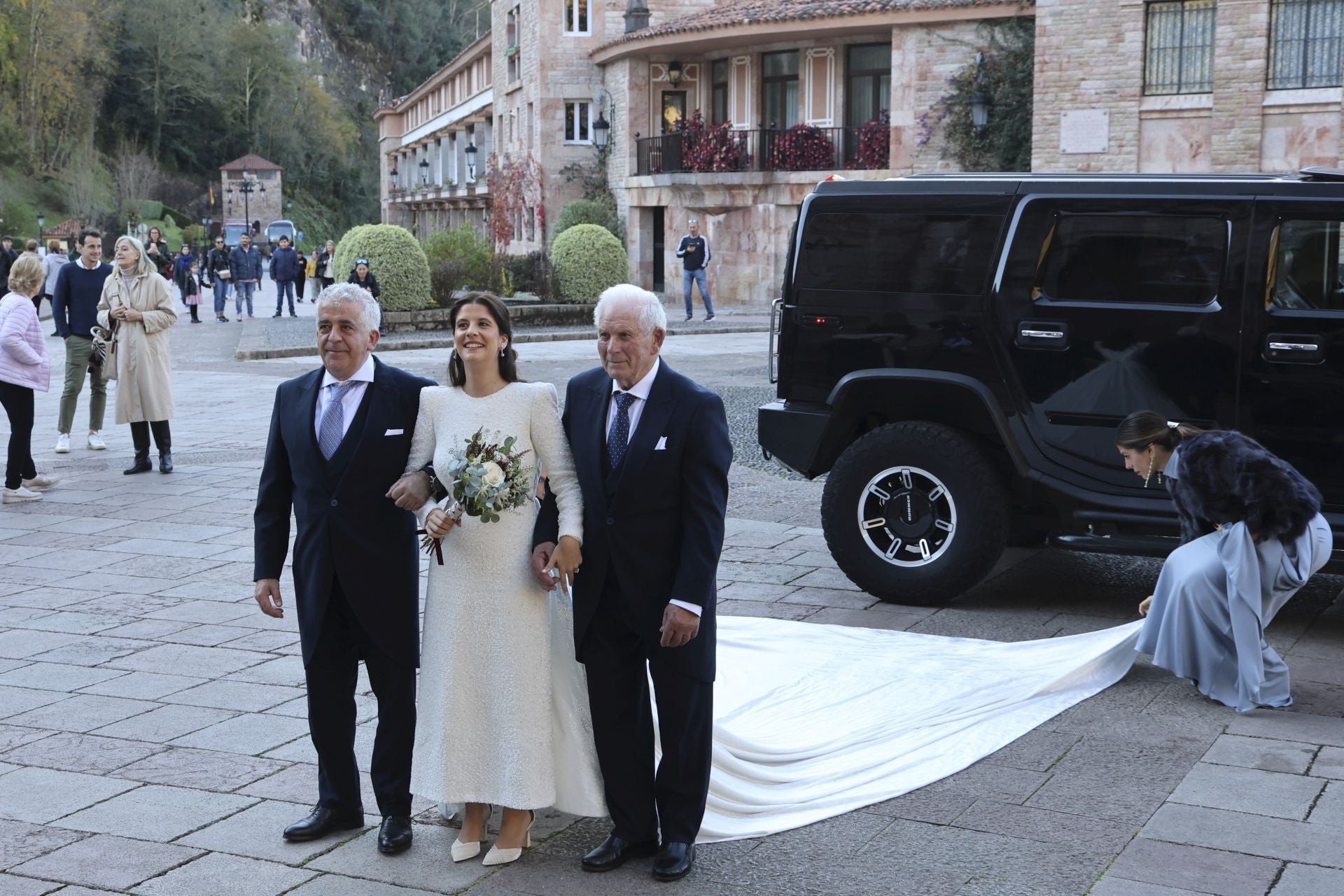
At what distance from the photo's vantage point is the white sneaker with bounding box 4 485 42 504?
11102 mm

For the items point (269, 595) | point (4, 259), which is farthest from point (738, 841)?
point (4, 259)

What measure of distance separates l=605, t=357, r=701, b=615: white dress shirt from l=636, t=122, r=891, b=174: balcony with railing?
31573mm

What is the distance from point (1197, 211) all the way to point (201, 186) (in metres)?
93.7

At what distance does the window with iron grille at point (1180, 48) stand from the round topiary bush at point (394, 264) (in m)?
14.0

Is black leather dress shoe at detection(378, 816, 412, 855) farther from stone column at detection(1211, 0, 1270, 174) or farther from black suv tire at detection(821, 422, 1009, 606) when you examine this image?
stone column at detection(1211, 0, 1270, 174)

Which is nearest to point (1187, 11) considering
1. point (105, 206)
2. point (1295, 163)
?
point (1295, 163)

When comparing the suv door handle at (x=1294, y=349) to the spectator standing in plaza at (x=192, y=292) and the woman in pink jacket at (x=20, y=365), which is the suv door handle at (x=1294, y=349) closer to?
the woman in pink jacket at (x=20, y=365)

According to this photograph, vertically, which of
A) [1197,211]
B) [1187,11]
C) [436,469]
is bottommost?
[436,469]

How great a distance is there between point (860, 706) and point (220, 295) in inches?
1256

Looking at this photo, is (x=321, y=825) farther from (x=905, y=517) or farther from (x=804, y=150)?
(x=804, y=150)

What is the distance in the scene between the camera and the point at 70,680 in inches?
257

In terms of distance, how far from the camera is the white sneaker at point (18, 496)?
11.1 metres

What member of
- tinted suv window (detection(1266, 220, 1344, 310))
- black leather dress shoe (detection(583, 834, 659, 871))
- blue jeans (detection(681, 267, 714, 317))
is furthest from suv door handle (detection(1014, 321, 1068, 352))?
blue jeans (detection(681, 267, 714, 317))

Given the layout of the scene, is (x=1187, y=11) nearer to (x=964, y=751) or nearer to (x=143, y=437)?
(x=143, y=437)
